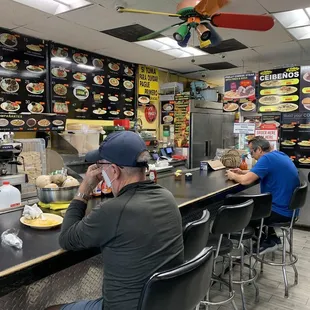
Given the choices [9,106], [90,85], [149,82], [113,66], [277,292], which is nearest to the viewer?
[277,292]

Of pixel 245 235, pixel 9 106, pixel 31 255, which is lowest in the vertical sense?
pixel 245 235

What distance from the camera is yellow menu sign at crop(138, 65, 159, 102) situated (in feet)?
23.9

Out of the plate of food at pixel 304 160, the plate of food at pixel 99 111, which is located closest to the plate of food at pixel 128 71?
the plate of food at pixel 99 111

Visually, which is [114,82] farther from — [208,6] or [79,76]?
[208,6]

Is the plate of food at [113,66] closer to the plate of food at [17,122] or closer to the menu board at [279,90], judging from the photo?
the plate of food at [17,122]

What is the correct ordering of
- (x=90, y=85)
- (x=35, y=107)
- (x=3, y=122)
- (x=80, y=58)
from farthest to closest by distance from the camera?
(x=90, y=85) → (x=80, y=58) → (x=35, y=107) → (x=3, y=122)

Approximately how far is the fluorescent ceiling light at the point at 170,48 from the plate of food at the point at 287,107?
193cm

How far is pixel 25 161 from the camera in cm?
417

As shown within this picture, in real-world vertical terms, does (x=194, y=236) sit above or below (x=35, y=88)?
below

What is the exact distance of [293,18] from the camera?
173 inches

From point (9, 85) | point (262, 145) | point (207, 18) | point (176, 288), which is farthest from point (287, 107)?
point (176, 288)

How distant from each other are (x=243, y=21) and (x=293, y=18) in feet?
6.83

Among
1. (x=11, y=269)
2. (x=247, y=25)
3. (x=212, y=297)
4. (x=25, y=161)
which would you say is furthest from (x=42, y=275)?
(x=25, y=161)

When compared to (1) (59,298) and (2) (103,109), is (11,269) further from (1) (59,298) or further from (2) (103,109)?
(2) (103,109)
